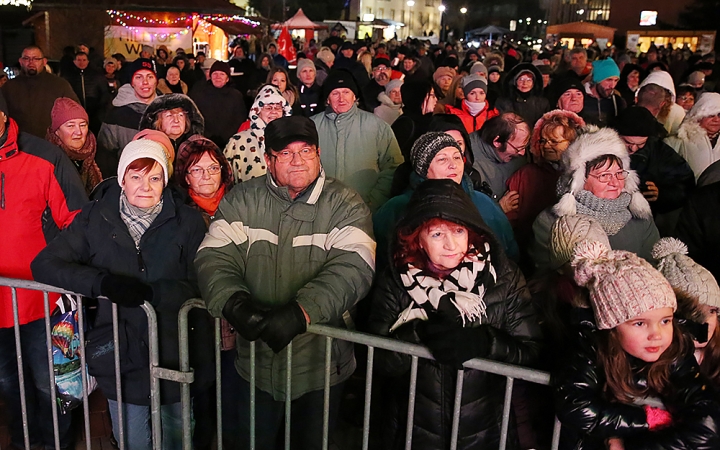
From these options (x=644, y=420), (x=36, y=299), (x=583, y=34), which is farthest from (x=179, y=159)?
(x=583, y=34)

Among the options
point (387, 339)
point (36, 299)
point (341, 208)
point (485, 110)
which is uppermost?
point (485, 110)

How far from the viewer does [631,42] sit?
30.0 m

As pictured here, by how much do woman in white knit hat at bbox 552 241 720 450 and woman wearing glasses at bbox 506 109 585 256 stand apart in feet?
7.41

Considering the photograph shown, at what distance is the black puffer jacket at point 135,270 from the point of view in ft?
10.5

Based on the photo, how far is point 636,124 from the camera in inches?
196

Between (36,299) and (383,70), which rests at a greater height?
(383,70)

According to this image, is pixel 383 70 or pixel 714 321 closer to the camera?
pixel 714 321

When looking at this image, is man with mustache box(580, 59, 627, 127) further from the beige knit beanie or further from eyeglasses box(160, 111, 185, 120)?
eyeglasses box(160, 111, 185, 120)

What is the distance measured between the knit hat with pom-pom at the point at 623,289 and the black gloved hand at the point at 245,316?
1.32m

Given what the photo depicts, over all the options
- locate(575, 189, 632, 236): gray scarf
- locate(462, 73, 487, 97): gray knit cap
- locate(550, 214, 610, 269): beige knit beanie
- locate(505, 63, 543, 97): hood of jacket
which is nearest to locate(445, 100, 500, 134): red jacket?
locate(462, 73, 487, 97): gray knit cap

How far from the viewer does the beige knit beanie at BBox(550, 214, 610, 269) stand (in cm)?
321

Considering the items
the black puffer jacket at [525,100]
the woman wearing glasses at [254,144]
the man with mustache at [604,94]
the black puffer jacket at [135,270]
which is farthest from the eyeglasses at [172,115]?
the man with mustache at [604,94]

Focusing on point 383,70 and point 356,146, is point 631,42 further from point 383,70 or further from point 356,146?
point 356,146

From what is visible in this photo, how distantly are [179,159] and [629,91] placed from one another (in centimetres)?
821
